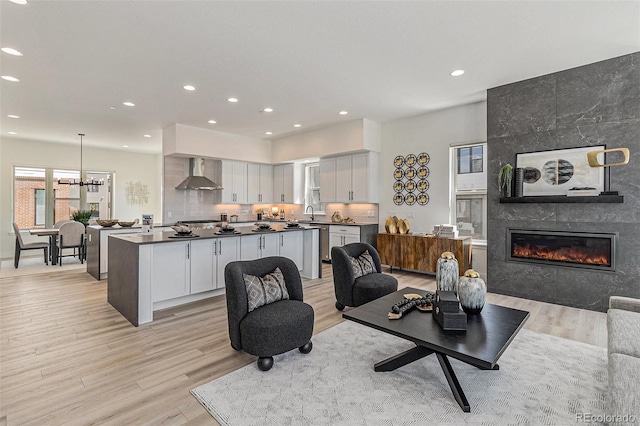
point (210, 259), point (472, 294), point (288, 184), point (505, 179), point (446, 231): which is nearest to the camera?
point (472, 294)

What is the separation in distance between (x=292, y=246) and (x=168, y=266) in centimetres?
213

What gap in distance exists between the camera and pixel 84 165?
29.6ft

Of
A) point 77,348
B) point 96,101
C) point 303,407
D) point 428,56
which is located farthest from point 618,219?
point 96,101

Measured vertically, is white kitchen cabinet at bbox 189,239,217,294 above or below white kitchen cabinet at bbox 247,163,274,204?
below

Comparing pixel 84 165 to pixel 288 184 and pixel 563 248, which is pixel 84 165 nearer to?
pixel 288 184

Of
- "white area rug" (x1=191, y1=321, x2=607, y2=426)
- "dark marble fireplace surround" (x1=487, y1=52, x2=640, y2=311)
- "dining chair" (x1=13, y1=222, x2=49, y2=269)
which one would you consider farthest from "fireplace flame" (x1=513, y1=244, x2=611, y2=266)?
"dining chair" (x1=13, y1=222, x2=49, y2=269)

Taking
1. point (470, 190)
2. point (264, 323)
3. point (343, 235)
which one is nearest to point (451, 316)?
point (264, 323)

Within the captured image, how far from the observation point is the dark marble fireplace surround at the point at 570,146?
3.75 meters

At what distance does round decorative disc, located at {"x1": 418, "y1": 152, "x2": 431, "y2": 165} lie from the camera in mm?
6142

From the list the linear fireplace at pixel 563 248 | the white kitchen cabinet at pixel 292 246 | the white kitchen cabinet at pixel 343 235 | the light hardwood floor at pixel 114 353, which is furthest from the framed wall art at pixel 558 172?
the white kitchen cabinet at pixel 292 246

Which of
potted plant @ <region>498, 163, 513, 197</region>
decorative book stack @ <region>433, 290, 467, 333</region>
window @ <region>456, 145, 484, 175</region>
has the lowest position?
decorative book stack @ <region>433, 290, 467, 333</region>

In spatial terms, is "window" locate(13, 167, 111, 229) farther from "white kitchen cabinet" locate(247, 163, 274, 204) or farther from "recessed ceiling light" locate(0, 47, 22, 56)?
"recessed ceiling light" locate(0, 47, 22, 56)

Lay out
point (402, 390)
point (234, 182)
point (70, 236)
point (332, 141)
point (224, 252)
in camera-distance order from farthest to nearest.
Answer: point (234, 182) < point (332, 141) < point (70, 236) < point (224, 252) < point (402, 390)

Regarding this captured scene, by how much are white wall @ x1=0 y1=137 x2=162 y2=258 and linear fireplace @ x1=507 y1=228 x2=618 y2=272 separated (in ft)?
33.7
